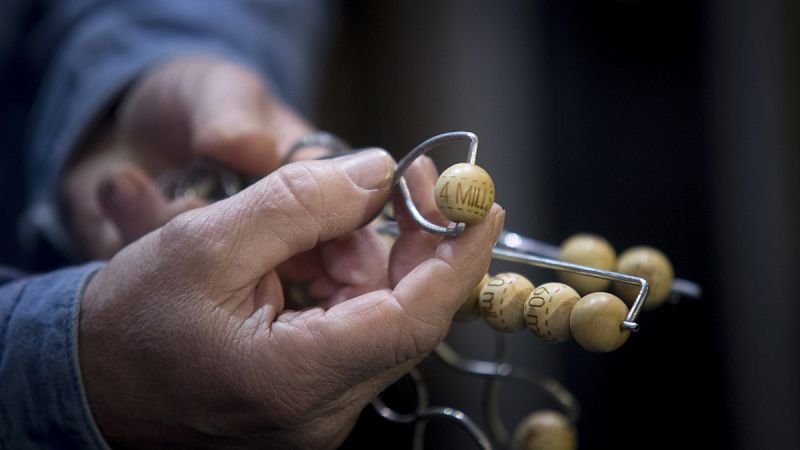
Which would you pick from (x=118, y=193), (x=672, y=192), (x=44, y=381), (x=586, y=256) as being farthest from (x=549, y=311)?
(x=672, y=192)

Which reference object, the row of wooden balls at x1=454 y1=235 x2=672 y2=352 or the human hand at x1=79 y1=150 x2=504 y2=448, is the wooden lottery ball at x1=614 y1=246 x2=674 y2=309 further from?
the human hand at x1=79 y1=150 x2=504 y2=448

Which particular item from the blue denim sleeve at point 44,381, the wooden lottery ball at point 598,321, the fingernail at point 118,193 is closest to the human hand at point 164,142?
the fingernail at point 118,193

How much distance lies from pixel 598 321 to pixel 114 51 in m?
0.62

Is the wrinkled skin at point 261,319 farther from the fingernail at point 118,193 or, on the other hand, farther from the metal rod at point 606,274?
the fingernail at point 118,193

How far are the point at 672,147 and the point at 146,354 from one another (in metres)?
0.85

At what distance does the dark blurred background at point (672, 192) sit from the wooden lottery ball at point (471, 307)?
19.7 inches

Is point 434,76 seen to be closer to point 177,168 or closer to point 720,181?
point 720,181

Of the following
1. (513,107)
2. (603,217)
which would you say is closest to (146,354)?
(603,217)

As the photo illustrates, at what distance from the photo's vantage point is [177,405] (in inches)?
13.8

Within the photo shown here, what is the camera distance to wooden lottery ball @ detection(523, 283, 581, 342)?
33cm

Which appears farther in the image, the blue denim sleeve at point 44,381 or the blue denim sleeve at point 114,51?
the blue denim sleeve at point 114,51

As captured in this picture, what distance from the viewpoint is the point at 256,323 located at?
338mm

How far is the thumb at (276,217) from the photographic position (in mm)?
334

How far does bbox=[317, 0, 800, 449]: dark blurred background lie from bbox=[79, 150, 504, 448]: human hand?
21.1 inches
